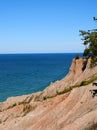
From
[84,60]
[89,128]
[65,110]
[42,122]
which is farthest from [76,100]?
[84,60]

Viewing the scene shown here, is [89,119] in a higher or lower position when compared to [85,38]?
lower

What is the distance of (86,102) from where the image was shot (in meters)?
32.5

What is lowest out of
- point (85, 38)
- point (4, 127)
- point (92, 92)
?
point (4, 127)

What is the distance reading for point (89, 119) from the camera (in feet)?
88.4

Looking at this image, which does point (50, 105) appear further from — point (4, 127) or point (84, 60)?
point (84, 60)

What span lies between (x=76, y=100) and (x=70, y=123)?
5.92 metres

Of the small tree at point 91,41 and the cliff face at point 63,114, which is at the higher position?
the small tree at point 91,41

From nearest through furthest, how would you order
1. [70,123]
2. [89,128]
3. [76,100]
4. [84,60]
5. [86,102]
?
[89,128] < [70,123] < [86,102] < [76,100] < [84,60]

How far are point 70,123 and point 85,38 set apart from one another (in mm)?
7612

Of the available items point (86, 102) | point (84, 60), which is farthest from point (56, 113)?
point (84, 60)

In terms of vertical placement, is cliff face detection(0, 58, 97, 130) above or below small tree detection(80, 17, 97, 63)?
below

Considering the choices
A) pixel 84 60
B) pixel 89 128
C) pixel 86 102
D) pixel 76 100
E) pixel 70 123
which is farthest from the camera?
pixel 84 60

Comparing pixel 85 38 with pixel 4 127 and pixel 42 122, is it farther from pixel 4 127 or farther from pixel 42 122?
pixel 4 127

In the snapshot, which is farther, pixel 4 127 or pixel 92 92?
pixel 4 127
